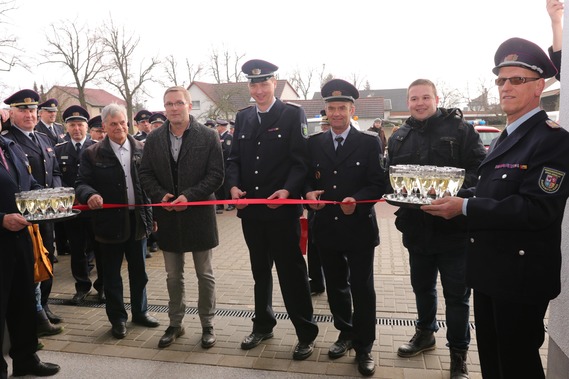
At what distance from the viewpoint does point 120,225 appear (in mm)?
4277

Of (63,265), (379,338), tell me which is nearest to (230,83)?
(63,265)

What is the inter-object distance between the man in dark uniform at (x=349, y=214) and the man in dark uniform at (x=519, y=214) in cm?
102

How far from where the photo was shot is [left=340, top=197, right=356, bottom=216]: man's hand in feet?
11.4

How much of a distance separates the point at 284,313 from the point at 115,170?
2372 millimetres

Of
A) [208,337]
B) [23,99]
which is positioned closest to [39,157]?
[23,99]

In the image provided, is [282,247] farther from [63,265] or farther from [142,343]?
[63,265]

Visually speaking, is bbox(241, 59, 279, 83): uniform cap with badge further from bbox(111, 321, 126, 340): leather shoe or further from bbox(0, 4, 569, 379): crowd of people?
bbox(111, 321, 126, 340): leather shoe

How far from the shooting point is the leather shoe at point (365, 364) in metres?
3.43

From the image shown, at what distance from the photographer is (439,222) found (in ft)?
11.3

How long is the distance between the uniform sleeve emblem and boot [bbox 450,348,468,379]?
1.72 meters

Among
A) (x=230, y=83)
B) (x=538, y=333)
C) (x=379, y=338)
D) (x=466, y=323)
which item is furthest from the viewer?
(x=230, y=83)

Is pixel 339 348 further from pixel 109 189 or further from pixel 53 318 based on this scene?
pixel 53 318

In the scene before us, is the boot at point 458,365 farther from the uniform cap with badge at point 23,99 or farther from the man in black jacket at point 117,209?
the uniform cap with badge at point 23,99

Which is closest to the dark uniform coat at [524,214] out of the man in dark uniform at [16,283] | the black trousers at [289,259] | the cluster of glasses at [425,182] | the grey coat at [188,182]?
the cluster of glasses at [425,182]
